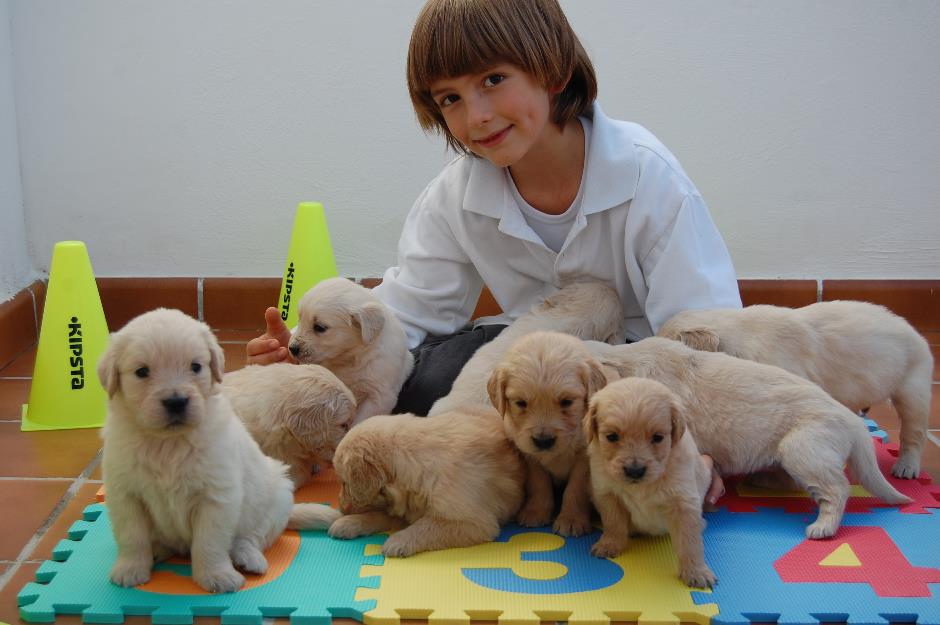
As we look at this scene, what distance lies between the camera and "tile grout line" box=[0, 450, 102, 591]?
8.70 ft

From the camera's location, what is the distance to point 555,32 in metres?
3.14

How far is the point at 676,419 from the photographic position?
8.24ft

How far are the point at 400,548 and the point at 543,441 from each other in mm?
456

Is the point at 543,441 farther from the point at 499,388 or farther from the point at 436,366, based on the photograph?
the point at 436,366

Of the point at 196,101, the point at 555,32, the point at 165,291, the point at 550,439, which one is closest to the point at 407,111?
the point at 196,101

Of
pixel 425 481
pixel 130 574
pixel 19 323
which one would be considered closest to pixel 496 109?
pixel 425 481

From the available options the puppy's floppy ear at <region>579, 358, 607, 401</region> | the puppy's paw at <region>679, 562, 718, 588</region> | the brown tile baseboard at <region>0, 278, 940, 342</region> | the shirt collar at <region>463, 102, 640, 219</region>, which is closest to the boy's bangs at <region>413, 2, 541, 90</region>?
the shirt collar at <region>463, 102, 640, 219</region>

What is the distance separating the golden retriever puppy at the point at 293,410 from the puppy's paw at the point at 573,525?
2.25 ft

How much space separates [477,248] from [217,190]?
72.1 inches

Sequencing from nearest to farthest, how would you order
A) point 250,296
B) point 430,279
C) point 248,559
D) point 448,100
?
1. point 248,559
2. point 448,100
3. point 430,279
4. point 250,296

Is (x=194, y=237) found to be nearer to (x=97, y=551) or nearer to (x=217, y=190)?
(x=217, y=190)

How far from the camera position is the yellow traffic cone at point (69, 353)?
372 centimetres

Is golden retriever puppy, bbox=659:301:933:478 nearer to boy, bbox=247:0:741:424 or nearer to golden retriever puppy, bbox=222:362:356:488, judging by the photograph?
boy, bbox=247:0:741:424

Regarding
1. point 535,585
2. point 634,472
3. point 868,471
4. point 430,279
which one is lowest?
point 535,585
